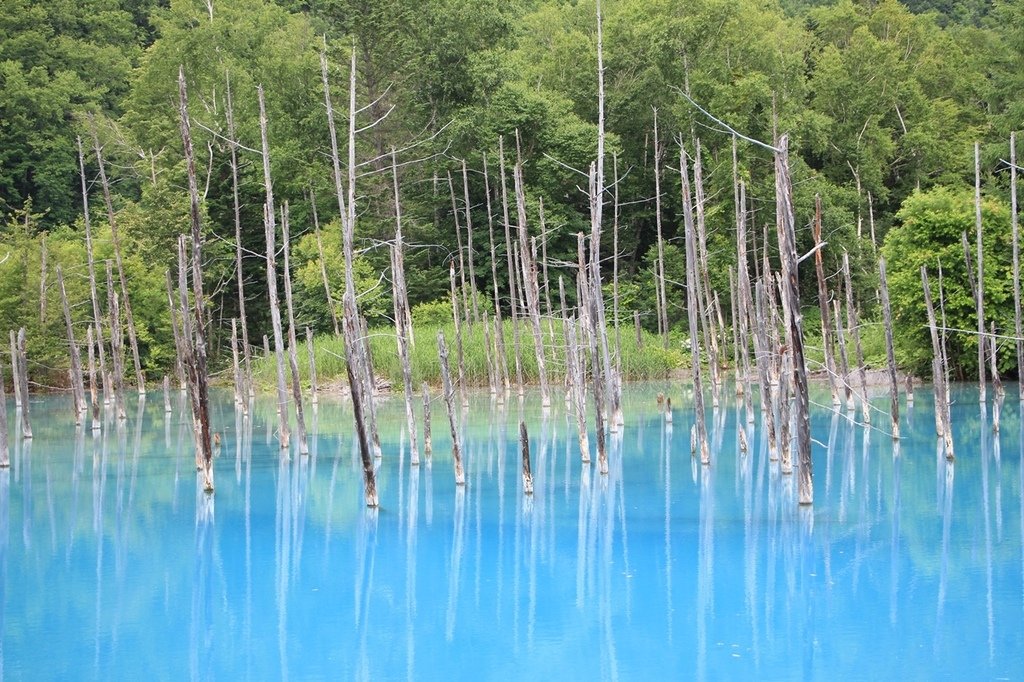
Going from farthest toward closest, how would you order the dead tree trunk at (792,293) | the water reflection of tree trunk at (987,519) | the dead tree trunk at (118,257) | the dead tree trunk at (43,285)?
1. the dead tree trunk at (43,285)
2. the dead tree trunk at (118,257)
3. the dead tree trunk at (792,293)
4. the water reflection of tree trunk at (987,519)

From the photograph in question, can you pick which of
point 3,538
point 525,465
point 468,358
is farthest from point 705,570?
point 468,358

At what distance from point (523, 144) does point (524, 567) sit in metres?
31.2

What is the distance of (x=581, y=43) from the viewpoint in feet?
157

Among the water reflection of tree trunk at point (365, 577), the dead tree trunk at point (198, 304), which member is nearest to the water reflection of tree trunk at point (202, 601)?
the dead tree trunk at point (198, 304)

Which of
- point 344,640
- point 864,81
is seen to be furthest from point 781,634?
point 864,81

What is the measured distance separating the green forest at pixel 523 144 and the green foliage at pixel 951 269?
16.7 feet

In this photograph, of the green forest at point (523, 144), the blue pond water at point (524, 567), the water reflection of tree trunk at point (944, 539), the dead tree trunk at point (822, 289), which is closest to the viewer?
the blue pond water at point (524, 567)

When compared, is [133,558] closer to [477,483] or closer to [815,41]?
[477,483]

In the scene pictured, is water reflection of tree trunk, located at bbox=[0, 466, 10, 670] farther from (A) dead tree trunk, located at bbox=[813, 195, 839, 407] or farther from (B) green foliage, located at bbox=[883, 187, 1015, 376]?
(B) green foliage, located at bbox=[883, 187, 1015, 376]

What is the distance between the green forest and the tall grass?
2.83 m

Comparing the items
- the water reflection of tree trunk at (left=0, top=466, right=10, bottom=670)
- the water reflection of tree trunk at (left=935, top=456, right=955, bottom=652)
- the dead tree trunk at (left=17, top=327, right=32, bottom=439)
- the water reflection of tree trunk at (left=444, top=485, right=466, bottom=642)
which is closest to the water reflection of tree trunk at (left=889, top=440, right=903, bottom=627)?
the water reflection of tree trunk at (left=935, top=456, right=955, bottom=652)

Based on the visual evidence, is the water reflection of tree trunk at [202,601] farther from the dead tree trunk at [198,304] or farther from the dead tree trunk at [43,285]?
the dead tree trunk at [43,285]

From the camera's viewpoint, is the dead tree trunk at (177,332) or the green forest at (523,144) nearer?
the dead tree trunk at (177,332)

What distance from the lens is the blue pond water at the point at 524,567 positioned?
10.4 meters
